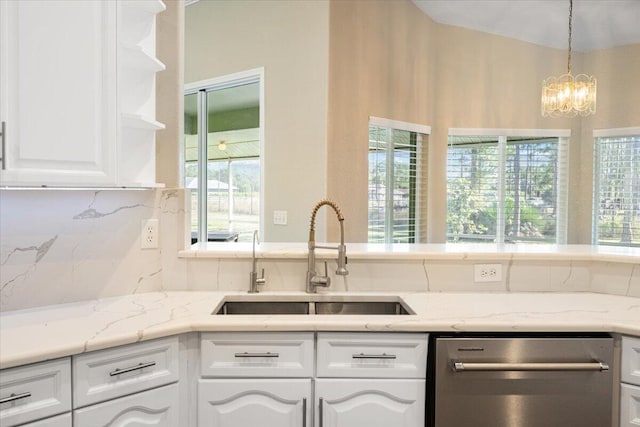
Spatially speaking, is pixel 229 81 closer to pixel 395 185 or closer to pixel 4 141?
pixel 395 185

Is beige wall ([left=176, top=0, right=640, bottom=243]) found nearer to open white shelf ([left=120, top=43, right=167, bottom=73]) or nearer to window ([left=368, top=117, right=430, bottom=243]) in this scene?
window ([left=368, top=117, right=430, bottom=243])

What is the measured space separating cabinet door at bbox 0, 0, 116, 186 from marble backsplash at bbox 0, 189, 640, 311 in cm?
33

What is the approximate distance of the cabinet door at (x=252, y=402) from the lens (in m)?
1.53

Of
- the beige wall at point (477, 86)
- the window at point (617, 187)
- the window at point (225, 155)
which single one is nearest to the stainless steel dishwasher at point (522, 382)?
the window at point (225, 155)

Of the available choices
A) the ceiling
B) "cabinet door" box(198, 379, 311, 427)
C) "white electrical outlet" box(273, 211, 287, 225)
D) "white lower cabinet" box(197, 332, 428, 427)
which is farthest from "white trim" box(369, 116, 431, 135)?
"cabinet door" box(198, 379, 311, 427)

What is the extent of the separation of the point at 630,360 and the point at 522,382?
14.8 inches

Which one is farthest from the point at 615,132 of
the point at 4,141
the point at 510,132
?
the point at 4,141

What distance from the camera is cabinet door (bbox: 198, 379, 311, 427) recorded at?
1.53 meters

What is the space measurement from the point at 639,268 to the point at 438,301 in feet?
3.00

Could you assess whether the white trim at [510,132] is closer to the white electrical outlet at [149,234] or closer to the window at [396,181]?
the window at [396,181]

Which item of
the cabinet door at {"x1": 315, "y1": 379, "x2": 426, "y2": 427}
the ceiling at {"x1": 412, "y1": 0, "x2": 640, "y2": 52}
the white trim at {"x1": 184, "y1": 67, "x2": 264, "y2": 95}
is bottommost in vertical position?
the cabinet door at {"x1": 315, "y1": 379, "x2": 426, "y2": 427}

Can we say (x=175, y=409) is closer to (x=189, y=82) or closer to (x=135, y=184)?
(x=135, y=184)

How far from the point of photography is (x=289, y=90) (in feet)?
11.7

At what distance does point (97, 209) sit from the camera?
5.93ft
